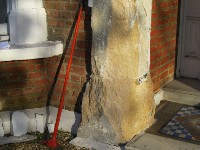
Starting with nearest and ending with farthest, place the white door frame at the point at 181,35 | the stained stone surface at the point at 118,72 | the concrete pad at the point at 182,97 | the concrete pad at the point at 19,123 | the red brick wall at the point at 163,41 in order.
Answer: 1. the stained stone surface at the point at 118,72
2. the concrete pad at the point at 19,123
3. the red brick wall at the point at 163,41
4. the concrete pad at the point at 182,97
5. the white door frame at the point at 181,35

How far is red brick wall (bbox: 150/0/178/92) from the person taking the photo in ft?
14.5

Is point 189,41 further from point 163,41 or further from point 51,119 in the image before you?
point 51,119

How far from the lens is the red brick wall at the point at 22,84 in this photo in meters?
4.13

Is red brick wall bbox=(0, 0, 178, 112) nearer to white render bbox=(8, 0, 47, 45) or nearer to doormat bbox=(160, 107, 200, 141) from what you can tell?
white render bbox=(8, 0, 47, 45)

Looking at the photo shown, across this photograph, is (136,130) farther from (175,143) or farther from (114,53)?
(114,53)

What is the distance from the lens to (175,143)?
12.3ft

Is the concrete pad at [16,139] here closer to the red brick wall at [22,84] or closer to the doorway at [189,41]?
the red brick wall at [22,84]

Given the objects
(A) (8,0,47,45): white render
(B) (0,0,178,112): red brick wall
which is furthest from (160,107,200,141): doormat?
(A) (8,0,47,45): white render

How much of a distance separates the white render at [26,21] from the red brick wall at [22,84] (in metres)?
0.26

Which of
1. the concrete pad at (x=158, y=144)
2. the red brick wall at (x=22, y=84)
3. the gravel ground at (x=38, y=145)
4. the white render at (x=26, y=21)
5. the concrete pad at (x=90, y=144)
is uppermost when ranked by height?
the white render at (x=26, y=21)

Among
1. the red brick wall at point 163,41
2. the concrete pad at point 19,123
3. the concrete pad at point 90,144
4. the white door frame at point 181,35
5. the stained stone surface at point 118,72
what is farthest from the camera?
the white door frame at point 181,35

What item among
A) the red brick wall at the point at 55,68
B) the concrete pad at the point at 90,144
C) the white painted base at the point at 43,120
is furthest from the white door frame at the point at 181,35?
the concrete pad at the point at 90,144

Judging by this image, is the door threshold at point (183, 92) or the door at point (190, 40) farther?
the door at point (190, 40)

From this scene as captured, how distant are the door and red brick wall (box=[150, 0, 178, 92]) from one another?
176 mm
